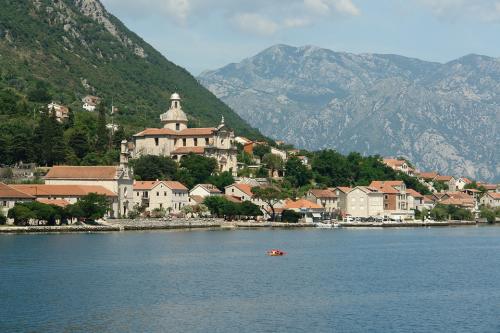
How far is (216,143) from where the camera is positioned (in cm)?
14012

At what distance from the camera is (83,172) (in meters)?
117

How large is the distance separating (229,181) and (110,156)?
16.2 meters

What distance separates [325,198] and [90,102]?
176 feet

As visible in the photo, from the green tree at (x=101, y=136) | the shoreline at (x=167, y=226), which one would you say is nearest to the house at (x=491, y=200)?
the shoreline at (x=167, y=226)

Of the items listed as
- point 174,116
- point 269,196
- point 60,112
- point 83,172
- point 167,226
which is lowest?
point 167,226

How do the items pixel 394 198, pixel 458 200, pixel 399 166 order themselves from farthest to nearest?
1. pixel 399 166
2. pixel 458 200
3. pixel 394 198

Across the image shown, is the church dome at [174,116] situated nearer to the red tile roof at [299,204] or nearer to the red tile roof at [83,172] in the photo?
the red tile roof at [299,204]

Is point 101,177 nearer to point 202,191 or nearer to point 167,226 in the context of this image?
point 167,226

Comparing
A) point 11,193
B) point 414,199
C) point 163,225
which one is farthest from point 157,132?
point 414,199

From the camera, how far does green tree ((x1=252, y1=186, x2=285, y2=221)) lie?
12750 cm

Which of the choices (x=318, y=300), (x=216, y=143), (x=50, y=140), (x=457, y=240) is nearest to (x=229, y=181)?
(x=216, y=143)

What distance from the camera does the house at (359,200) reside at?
147 m

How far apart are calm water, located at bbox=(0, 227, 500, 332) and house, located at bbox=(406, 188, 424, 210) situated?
66.2m

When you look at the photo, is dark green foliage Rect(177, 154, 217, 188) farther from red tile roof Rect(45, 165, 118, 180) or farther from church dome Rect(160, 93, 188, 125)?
red tile roof Rect(45, 165, 118, 180)
